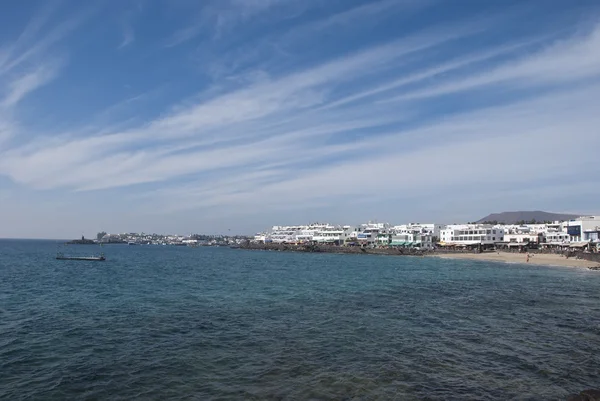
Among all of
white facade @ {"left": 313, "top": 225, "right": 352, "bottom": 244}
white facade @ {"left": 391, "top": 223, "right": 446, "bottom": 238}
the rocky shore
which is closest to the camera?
the rocky shore

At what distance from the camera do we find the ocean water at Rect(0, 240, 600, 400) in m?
12.2

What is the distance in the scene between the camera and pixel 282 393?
11.6m

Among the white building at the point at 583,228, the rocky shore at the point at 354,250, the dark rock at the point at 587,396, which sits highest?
the white building at the point at 583,228

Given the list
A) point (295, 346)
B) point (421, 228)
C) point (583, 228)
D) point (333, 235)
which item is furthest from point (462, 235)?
point (295, 346)

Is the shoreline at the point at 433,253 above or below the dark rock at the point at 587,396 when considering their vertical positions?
below

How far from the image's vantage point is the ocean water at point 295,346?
39.9ft

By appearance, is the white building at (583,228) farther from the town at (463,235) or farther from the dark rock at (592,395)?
the dark rock at (592,395)

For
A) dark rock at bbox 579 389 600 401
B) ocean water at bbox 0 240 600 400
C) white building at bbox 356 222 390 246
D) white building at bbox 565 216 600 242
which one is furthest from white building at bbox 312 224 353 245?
dark rock at bbox 579 389 600 401

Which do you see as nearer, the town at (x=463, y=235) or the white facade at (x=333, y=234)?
the town at (x=463, y=235)

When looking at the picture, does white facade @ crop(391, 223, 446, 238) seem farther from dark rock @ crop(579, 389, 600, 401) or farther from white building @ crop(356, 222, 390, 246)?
dark rock @ crop(579, 389, 600, 401)

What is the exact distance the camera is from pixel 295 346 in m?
16.4

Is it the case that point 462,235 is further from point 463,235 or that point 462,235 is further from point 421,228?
point 421,228

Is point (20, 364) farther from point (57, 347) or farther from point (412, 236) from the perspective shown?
point (412, 236)

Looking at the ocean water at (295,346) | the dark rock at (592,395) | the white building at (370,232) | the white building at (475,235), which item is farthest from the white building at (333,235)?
the dark rock at (592,395)
